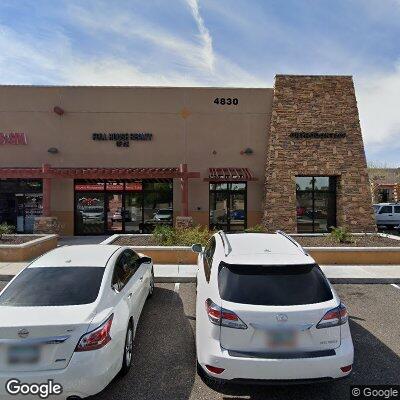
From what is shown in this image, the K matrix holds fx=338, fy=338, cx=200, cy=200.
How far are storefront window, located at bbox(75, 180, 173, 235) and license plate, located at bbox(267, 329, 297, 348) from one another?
15093 millimetres

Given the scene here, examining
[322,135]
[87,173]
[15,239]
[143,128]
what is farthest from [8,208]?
[322,135]

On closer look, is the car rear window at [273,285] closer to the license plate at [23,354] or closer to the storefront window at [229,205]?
the license plate at [23,354]

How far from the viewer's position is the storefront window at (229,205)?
1862 centimetres

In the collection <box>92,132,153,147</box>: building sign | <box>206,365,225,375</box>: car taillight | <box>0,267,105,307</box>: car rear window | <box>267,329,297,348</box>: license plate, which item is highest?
<box>92,132,153,147</box>: building sign

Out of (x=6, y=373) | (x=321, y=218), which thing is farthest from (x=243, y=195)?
(x=6, y=373)

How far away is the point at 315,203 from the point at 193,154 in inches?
280

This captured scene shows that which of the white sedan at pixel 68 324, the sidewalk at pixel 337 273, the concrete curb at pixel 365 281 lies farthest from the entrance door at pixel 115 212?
the white sedan at pixel 68 324

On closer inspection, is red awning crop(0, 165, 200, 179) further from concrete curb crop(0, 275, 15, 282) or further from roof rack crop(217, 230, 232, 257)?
roof rack crop(217, 230, 232, 257)

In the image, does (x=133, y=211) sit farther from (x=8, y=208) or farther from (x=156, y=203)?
(x=8, y=208)

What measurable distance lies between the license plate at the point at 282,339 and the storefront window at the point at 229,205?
15108mm

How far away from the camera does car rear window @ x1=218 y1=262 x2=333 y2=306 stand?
372cm

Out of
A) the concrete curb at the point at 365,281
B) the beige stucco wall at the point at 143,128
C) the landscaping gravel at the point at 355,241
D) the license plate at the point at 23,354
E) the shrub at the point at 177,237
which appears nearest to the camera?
the license plate at the point at 23,354

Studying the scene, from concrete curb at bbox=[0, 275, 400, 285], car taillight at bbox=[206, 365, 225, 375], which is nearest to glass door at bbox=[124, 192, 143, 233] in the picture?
concrete curb at bbox=[0, 275, 400, 285]

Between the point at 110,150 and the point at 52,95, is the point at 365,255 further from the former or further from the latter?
the point at 52,95
